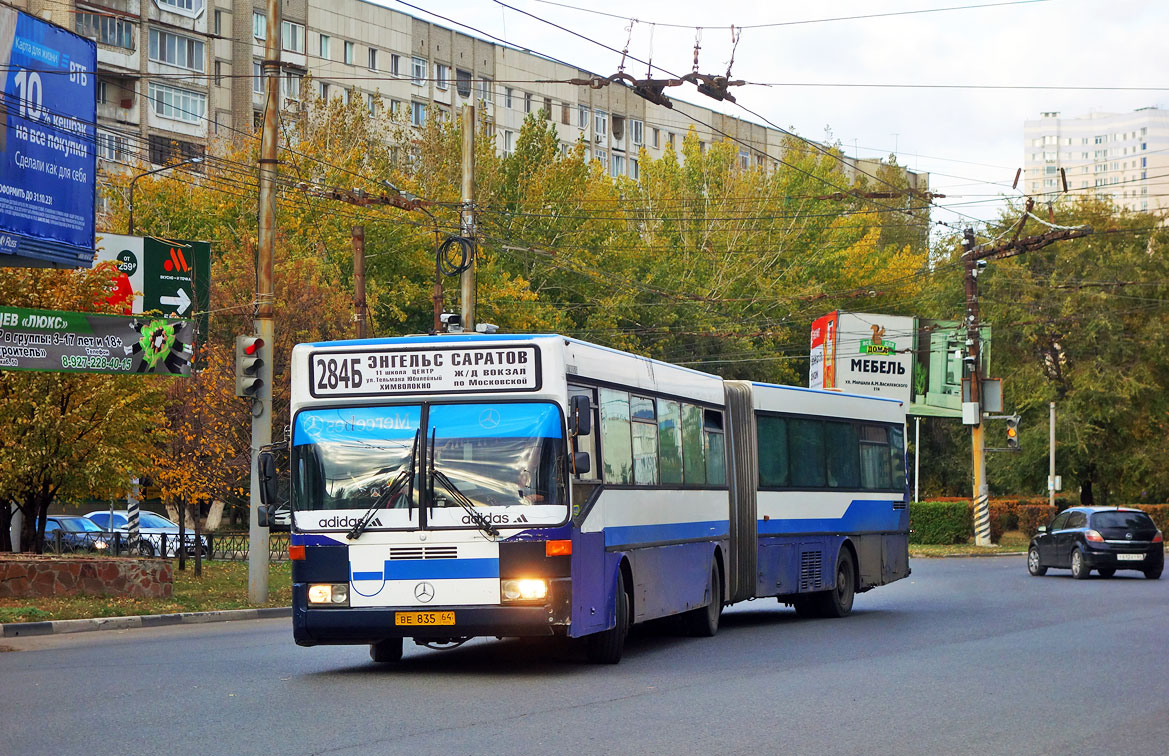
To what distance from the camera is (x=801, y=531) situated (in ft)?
67.7

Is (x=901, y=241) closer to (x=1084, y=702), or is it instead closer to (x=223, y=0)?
(x=223, y=0)

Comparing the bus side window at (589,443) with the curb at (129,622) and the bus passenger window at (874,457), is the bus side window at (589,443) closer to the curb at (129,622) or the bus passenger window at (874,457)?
the curb at (129,622)

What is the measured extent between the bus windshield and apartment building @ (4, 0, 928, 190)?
41.9 m

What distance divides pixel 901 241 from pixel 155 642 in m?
82.3

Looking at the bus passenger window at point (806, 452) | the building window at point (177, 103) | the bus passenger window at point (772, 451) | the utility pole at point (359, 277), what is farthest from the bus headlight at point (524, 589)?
the building window at point (177, 103)

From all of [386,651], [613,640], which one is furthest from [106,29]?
[613,640]

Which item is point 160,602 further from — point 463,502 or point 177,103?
point 177,103

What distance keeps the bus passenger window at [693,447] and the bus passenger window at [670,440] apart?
183 millimetres

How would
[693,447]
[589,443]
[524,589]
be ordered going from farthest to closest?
[693,447] → [589,443] → [524,589]

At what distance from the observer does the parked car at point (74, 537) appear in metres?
38.5

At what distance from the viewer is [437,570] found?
13.0 m

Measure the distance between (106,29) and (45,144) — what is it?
150 feet

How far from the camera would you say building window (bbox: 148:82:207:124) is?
68750mm

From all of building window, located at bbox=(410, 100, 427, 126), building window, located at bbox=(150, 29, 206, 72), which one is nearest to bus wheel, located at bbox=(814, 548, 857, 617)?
building window, located at bbox=(150, 29, 206, 72)
